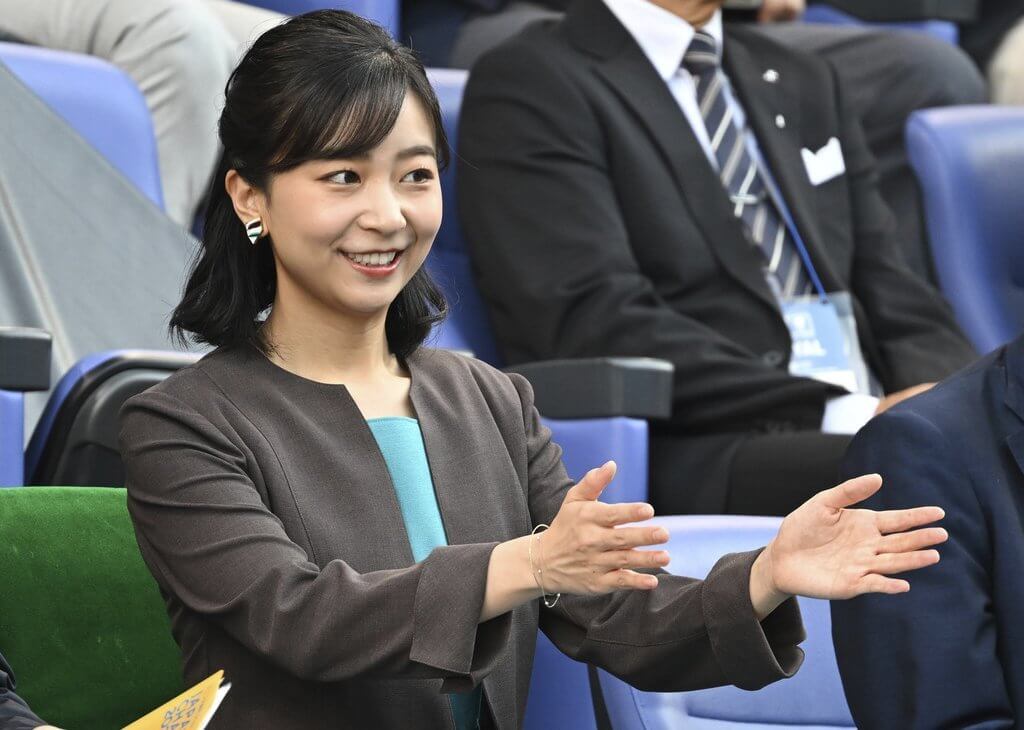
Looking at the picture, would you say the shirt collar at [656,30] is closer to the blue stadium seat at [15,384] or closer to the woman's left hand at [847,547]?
the blue stadium seat at [15,384]

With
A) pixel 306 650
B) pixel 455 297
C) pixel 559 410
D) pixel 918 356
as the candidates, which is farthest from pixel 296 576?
pixel 918 356

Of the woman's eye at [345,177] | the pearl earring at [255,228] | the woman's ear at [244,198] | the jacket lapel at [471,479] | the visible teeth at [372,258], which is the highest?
the woman's eye at [345,177]

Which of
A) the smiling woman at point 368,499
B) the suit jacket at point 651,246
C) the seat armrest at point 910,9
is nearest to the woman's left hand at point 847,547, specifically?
the smiling woman at point 368,499

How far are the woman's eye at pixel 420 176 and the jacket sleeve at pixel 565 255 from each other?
937 mm

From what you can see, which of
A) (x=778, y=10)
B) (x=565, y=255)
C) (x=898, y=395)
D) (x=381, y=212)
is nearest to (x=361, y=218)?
(x=381, y=212)

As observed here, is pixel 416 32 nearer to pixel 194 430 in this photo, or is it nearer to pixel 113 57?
pixel 113 57

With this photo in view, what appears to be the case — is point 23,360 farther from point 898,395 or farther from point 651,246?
point 898,395

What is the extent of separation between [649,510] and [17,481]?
31.9 inches

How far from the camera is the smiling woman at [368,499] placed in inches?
38.4

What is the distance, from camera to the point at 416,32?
285cm

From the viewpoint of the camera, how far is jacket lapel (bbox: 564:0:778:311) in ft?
7.11

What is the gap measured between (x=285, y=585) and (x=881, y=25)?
2.68 meters

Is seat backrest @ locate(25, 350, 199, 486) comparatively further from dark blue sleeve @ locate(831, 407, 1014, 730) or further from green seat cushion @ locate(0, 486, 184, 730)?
dark blue sleeve @ locate(831, 407, 1014, 730)

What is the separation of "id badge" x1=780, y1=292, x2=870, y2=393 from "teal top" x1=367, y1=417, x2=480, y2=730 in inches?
42.5
